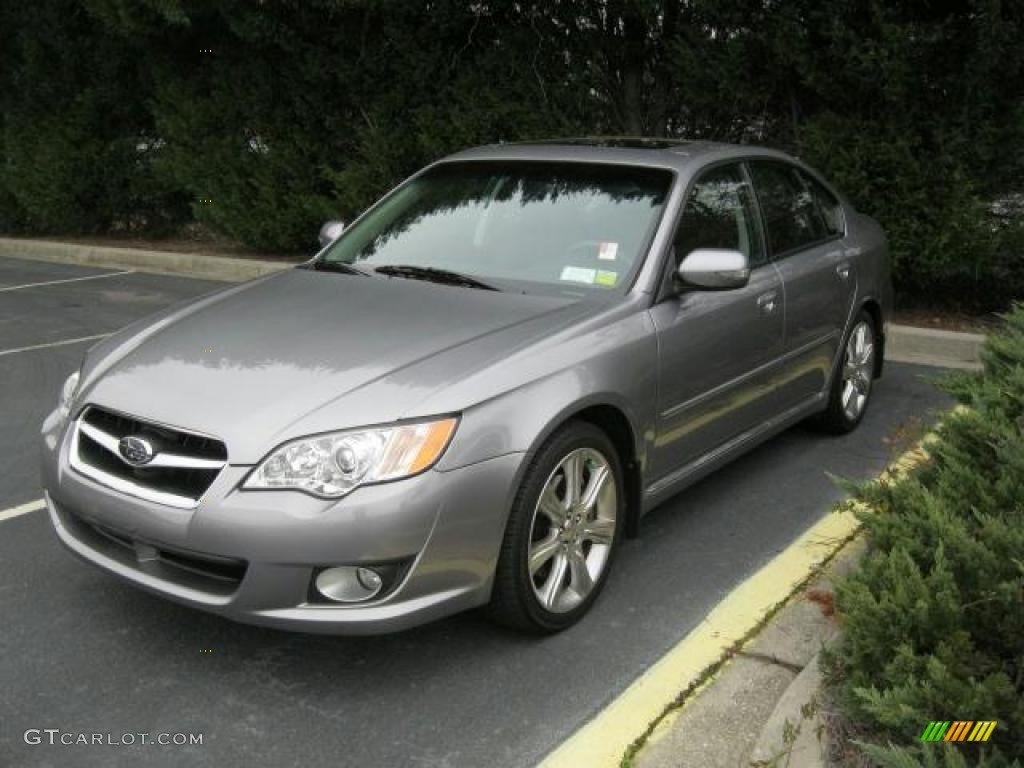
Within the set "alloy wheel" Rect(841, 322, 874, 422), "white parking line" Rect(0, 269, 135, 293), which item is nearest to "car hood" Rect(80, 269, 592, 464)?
"alloy wheel" Rect(841, 322, 874, 422)

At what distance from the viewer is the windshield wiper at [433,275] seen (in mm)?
4086

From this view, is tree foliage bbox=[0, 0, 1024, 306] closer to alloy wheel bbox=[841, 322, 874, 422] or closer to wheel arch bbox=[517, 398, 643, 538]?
alloy wheel bbox=[841, 322, 874, 422]

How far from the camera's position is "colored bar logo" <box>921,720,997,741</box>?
2303 millimetres

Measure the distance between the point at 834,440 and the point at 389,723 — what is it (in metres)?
3.46

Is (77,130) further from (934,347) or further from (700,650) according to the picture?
(700,650)

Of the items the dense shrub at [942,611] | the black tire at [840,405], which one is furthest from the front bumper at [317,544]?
the black tire at [840,405]

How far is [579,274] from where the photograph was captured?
4074 mm

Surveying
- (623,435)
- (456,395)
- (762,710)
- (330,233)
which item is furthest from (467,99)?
(762,710)

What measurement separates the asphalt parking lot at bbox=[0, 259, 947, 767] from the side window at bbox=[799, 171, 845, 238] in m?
1.68

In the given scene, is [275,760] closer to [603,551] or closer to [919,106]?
[603,551]

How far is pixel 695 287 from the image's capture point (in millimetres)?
4051

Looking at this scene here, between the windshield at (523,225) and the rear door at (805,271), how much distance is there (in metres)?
0.90

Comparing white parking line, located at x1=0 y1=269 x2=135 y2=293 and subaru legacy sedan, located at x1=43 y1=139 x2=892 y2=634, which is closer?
subaru legacy sedan, located at x1=43 y1=139 x2=892 y2=634

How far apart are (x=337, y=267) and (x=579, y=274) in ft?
3.66
